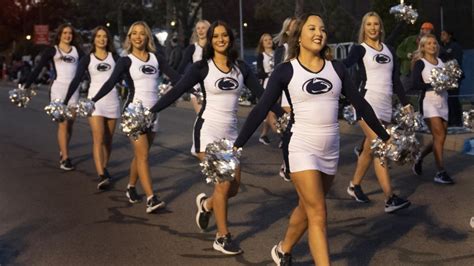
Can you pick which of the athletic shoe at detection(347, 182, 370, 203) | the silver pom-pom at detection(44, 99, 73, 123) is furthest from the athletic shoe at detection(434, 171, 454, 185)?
the silver pom-pom at detection(44, 99, 73, 123)

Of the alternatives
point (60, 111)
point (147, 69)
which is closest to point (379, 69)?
point (147, 69)

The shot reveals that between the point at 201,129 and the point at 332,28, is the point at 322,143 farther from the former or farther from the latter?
the point at 332,28

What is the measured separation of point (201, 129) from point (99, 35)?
11.5ft

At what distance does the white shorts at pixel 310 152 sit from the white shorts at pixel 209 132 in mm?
1520

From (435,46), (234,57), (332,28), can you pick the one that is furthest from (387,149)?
(332,28)

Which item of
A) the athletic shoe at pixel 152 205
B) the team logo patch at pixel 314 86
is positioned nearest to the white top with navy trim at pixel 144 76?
the athletic shoe at pixel 152 205

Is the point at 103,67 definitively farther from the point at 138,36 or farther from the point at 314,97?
the point at 314,97

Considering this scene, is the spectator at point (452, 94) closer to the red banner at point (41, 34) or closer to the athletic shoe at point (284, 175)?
the athletic shoe at point (284, 175)

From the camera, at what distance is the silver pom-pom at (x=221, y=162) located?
6266 millimetres

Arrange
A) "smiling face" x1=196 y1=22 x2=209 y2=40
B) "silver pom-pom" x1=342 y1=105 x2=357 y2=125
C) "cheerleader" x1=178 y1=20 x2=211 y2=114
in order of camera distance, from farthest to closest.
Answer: "smiling face" x1=196 y1=22 x2=209 y2=40 → "cheerleader" x1=178 y1=20 x2=211 y2=114 → "silver pom-pom" x1=342 y1=105 x2=357 y2=125

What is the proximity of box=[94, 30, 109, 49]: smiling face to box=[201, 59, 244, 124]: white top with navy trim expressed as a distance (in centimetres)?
337

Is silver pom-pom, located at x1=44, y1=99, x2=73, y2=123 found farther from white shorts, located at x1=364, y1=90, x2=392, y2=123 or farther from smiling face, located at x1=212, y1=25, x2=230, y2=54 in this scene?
smiling face, located at x1=212, y1=25, x2=230, y2=54

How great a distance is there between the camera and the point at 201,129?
768 centimetres

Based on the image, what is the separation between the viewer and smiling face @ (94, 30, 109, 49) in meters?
10.7
